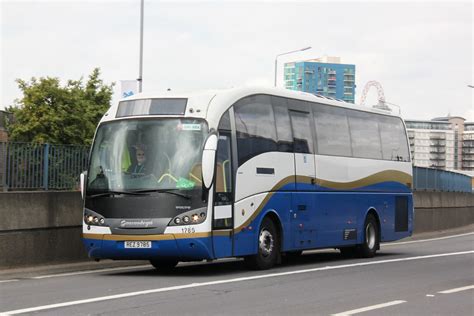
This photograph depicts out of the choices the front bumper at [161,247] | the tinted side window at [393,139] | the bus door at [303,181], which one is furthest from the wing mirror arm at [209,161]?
the tinted side window at [393,139]

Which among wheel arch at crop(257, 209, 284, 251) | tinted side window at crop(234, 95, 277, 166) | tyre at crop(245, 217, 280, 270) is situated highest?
tinted side window at crop(234, 95, 277, 166)

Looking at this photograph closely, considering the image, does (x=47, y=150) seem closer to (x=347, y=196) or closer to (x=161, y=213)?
(x=161, y=213)

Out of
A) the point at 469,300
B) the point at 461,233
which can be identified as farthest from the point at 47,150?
the point at 461,233

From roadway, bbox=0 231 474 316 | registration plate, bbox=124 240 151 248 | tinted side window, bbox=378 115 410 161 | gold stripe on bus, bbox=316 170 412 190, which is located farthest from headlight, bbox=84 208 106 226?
tinted side window, bbox=378 115 410 161

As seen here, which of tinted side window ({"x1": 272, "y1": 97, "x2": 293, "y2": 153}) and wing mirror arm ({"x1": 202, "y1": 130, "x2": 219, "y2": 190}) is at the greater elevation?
tinted side window ({"x1": 272, "y1": 97, "x2": 293, "y2": 153})

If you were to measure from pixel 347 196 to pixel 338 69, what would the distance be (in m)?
129

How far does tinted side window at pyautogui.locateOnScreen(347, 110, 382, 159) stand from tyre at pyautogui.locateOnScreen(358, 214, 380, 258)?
1.61 m

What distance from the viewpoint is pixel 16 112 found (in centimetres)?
6444

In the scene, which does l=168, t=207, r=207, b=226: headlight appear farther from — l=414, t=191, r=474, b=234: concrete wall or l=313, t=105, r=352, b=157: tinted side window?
l=414, t=191, r=474, b=234: concrete wall

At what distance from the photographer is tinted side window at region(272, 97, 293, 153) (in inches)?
684

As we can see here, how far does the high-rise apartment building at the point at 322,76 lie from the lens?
5325 inches

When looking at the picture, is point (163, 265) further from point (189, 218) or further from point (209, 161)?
point (209, 161)

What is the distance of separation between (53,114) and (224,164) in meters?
48.8

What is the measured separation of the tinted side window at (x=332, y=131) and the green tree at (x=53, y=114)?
4298cm
